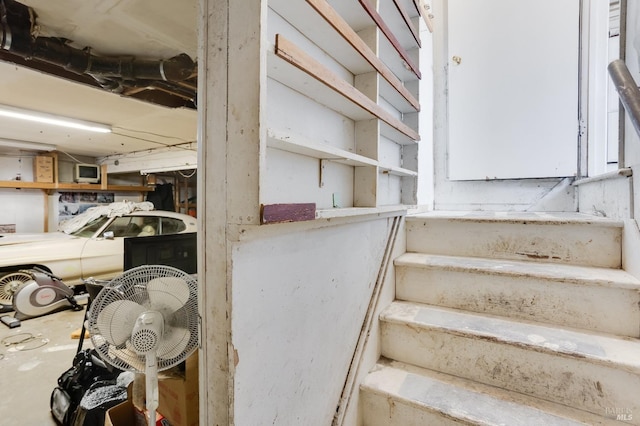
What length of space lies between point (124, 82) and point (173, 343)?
7.67 ft

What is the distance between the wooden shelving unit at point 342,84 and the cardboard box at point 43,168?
7.25 meters

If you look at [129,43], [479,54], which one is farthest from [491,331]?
[129,43]

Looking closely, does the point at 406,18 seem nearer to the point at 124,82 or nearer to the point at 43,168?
the point at 124,82

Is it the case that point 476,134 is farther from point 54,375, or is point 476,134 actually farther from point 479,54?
point 54,375

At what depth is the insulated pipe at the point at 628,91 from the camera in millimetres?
1272

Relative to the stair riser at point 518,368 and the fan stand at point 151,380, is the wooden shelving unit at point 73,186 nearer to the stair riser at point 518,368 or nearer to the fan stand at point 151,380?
the fan stand at point 151,380

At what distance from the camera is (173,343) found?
109 centimetres

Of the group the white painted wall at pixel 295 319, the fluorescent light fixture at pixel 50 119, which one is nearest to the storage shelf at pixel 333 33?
the white painted wall at pixel 295 319

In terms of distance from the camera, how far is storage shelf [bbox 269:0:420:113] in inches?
37.7

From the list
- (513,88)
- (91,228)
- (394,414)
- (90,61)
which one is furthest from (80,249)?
(513,88)

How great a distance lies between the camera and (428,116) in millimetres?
2842

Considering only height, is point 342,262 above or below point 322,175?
below

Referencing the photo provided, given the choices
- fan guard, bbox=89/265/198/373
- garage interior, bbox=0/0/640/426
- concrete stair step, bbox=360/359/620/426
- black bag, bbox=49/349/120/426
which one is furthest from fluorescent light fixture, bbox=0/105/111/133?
concrete stair step, bbox=360/359/620/426

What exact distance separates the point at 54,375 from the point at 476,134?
4.37 meters
